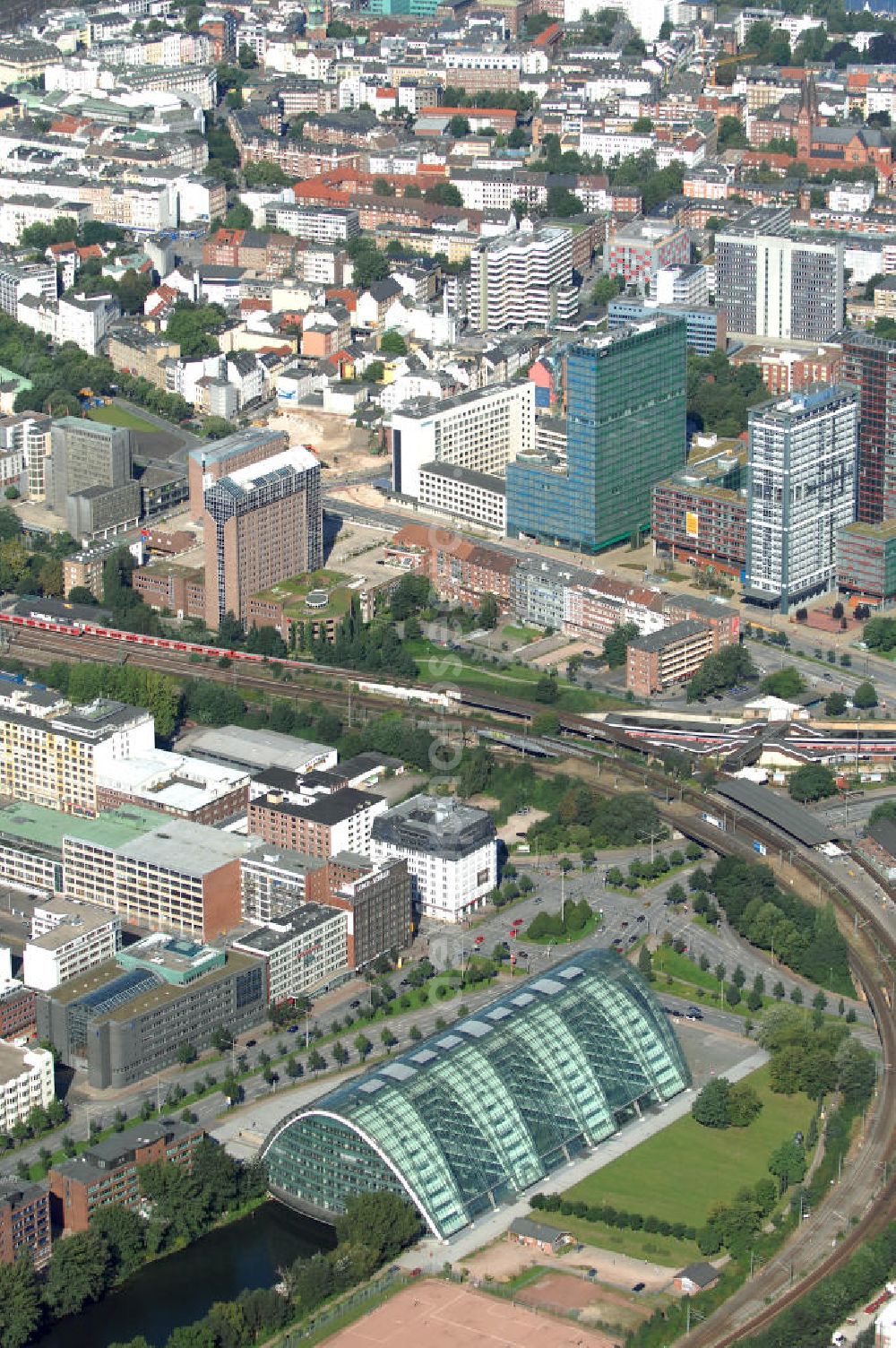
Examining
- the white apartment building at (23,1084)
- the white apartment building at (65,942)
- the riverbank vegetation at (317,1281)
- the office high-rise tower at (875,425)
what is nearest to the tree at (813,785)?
the office high-rise tower at (875,425)

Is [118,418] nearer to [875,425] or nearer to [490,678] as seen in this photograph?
[490,678]

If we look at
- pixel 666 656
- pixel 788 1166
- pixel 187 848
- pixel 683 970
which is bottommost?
pixel 788 1166

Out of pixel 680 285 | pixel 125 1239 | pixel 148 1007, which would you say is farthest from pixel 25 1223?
pixel 680 285

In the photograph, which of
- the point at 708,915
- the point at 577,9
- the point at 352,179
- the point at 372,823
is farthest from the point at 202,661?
the point at 577,9

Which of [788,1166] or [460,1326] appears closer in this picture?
Result: [460,1326]

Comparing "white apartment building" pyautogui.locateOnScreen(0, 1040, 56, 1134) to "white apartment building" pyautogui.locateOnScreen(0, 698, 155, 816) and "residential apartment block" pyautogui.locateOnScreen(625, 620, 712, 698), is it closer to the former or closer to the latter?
"white apartment building" pyautogui.locateOnScreen(0, 698, 155, 816)

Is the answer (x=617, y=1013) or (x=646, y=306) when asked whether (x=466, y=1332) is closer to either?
(x=617, y=1013)

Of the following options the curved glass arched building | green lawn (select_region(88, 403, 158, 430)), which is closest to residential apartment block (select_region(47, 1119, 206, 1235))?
the curved glass arched building
